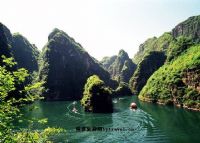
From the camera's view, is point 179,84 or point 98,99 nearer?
point 98,99

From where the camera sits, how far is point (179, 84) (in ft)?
510

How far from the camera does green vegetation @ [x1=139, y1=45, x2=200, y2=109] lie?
461 feet

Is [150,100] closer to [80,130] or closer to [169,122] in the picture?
[169,122]

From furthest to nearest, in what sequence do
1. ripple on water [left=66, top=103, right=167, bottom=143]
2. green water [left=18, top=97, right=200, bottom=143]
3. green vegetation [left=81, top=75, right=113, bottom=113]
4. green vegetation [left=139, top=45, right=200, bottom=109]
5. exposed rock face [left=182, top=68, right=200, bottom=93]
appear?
green vegetation [left=139, top=45, right=200, bottom=109]
exposed rock face [left=182, top=68, right=200, bottom=93]
green vegetation [left=81, top=75, right=113, bottom=113]
ripple on water [left=66, top=103, right=167, bottom=143]
green water [left=18, top=97, right=200, bottom=143]

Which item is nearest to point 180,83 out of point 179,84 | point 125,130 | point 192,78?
point 179,84

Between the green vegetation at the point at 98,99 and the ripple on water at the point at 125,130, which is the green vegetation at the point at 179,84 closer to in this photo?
the ripple on water at the point at 125,130

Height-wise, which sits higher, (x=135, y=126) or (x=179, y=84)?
(x=179, y=84)

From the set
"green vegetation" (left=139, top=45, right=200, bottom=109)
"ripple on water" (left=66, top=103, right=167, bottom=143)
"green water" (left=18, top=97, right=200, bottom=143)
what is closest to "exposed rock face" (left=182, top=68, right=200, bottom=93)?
"green vegetation" (left=139, top=45, right=200, bottom=109)

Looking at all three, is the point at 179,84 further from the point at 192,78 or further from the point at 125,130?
the point at 125,130

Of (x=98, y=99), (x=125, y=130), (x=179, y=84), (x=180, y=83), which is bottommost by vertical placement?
(x=125, y=130)

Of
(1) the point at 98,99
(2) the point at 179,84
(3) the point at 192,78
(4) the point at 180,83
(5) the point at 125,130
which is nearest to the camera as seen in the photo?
(5) the point at 125,130

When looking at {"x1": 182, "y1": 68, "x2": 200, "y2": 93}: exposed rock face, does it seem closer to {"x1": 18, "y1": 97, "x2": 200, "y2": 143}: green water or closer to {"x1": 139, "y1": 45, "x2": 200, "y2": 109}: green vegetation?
{"x1": 139, "y1": 45, "x2": 200, "y2": 109}: green vegetation

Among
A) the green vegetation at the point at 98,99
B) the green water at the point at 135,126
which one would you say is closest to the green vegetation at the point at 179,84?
the green water at the point at 135,126

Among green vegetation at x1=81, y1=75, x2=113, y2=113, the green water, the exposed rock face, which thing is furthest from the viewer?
the exposed rock face
